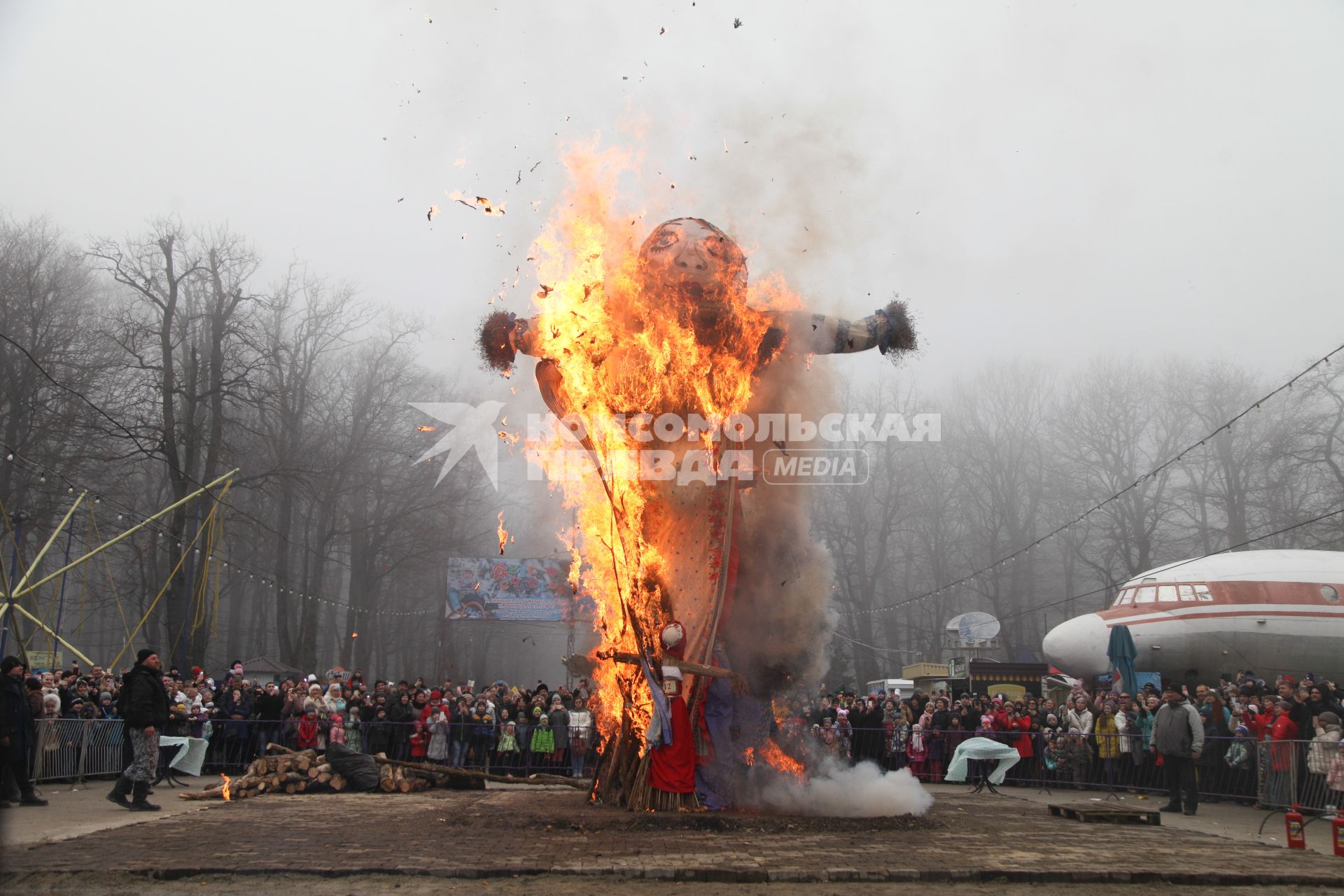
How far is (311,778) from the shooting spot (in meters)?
15.4

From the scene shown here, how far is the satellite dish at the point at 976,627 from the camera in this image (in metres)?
36.8

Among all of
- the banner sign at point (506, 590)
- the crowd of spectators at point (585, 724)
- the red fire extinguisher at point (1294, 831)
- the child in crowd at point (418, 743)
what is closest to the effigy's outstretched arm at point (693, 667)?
the crowd of spectators at point (585, 724)

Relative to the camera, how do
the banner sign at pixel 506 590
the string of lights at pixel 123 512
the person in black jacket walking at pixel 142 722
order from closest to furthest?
the person in black jacket walking at pixel 142 722
the string of lights at pixel 123 512
the banner sign at pixel 506 590

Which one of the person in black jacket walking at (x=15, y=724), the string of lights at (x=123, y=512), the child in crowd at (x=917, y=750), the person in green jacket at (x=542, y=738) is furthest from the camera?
the string of lights at (x=123, y=512)

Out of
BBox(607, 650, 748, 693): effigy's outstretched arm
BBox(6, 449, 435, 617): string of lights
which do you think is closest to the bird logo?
BBox(6, 449, 435, 617): string of lights

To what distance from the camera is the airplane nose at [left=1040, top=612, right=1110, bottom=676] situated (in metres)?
27.3

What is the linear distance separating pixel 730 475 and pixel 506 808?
473 cm

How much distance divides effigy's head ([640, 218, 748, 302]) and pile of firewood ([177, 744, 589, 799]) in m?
6.96

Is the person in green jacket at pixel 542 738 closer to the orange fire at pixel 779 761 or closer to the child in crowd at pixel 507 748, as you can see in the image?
the child in crowd at pixel 507 748

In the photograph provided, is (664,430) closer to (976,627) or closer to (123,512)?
(976,627)

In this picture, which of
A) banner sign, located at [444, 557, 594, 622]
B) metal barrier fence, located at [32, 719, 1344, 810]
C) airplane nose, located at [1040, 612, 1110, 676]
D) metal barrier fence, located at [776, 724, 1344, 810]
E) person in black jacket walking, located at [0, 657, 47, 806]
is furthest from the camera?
banner sign, located at [444, 557, 594, 622]

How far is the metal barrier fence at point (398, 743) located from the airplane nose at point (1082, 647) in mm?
13521

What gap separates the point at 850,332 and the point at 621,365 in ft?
9.66

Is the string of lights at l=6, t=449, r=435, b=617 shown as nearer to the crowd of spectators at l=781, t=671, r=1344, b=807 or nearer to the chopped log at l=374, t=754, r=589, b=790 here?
the chopped log at l=374, t=754, r=589, b=790
